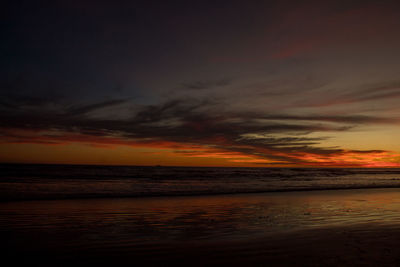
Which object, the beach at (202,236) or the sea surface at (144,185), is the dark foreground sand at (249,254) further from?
the sea surface at (144,185)

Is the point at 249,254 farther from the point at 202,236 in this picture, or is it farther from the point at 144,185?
the point at 144,185

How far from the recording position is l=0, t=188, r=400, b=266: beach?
746 cm

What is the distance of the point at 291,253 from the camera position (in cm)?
788

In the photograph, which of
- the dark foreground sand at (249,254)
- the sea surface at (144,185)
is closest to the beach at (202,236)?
the dark foreground sand at (249,254)

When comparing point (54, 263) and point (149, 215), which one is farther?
point (149, 215)

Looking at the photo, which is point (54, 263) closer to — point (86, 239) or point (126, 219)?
point (86, 239)

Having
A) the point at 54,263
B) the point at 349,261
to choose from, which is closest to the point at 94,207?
the point at 54,263

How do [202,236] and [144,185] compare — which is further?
[144,185]

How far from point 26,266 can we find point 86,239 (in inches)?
93.5

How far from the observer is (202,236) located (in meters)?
9.85

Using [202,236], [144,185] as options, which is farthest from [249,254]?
[144,185]

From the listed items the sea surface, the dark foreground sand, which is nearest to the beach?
the dark foreground sand

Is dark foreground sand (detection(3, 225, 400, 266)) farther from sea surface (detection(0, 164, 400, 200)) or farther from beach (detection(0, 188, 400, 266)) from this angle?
sea surface (detection(0, 164, 400, 200))

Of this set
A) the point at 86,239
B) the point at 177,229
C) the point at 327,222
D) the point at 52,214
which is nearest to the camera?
the point at 86,239
